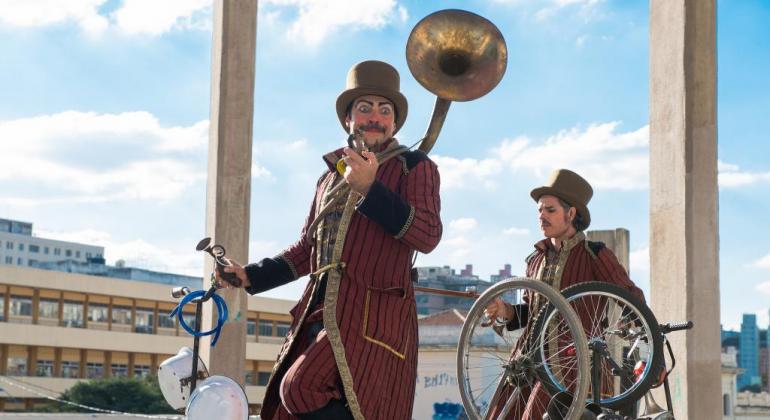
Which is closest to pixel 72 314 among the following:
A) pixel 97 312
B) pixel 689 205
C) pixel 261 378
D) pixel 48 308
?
pixel 48 308

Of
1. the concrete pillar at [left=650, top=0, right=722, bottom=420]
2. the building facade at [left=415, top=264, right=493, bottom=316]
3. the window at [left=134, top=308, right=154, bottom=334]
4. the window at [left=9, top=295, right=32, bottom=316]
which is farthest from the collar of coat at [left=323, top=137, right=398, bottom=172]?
the building facade at [left=415, top=264, right=493, bottom=316]

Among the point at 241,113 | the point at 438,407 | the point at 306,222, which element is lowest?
the point at 438,407

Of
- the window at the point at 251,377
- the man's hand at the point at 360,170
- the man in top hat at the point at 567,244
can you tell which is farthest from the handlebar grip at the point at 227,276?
the window at the point at 251,377

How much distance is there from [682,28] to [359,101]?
2.38 m

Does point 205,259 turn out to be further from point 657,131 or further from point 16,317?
point 16,317

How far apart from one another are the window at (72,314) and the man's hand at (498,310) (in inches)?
2068

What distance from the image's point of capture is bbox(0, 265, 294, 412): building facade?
51.4 meters

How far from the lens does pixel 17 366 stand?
169ft

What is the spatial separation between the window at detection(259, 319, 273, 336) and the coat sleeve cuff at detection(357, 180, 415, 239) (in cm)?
5998

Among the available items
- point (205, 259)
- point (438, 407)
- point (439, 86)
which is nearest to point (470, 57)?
point (439, 86)

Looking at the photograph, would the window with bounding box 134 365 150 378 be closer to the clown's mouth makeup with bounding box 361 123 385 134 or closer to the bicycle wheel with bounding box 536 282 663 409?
the bicycle wheel with bounding box 536 282 663 409

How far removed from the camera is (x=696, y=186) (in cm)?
491

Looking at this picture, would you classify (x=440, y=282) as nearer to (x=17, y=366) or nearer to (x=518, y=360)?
(x=17, y=366)

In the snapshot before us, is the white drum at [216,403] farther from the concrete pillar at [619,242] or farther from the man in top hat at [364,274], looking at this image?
the concrete pillar at [619,242]
